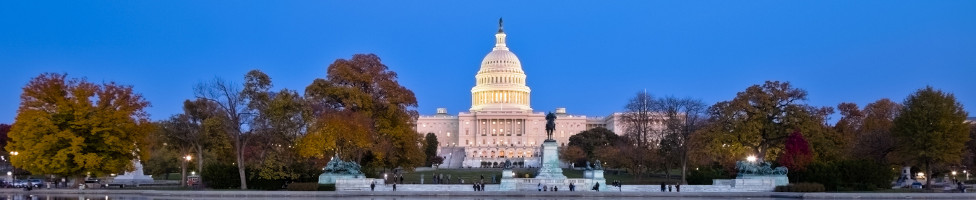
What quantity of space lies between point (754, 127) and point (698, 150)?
150 inches

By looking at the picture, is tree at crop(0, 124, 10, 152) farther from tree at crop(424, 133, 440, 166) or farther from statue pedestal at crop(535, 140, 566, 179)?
statue pedestal at crop(535, 140, 566, 179)

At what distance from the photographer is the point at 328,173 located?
50.3m

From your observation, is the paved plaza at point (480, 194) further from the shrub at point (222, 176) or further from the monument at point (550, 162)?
the monument at point (550, 162)

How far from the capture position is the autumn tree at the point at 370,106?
180 ft

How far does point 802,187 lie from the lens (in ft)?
155

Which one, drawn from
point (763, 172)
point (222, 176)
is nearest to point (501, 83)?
point (763, 172)

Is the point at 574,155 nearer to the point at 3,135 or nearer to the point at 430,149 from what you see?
the point at 430,149

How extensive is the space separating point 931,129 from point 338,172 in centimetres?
3285

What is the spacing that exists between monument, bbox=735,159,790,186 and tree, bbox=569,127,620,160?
59917 millimetres

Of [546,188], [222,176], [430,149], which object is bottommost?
[546,188]

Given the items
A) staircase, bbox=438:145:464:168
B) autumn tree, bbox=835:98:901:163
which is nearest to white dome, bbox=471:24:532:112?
staircase, bbox=438:145:464:168

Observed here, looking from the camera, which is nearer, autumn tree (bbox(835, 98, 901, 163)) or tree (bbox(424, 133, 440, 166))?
autumn tree (bbox(835, 98, 901, 163))

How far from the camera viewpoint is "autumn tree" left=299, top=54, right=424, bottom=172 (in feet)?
180

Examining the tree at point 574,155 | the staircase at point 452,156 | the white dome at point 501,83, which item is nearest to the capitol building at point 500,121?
the white dome at point 501,83
